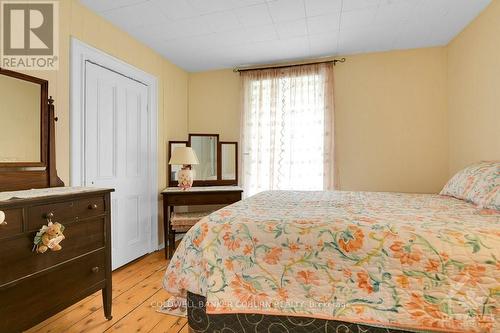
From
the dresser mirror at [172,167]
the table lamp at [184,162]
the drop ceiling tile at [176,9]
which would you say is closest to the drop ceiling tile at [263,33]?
the drop ceiling tile at [176,9]

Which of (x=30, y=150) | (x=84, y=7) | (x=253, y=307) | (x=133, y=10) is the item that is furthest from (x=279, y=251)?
(x=84, y=7)

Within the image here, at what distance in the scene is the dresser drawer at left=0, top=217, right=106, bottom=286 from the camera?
131 cm

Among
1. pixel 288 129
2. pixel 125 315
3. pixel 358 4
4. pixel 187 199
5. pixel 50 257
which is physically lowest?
pixel 125 315

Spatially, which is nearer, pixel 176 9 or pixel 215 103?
pixel 176 9

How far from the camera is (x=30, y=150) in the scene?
6.23ft

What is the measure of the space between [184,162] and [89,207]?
160cm

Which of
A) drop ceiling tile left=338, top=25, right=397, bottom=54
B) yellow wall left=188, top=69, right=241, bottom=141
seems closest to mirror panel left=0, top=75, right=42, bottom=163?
yellow wall left=188, top=69, right=241, bottom=141

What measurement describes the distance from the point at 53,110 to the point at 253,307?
1991 mm

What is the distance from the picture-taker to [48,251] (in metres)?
1.51

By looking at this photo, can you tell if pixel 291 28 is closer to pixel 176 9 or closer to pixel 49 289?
pixel 176 9

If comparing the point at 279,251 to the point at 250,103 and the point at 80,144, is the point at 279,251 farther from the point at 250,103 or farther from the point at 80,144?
the point at 250,103

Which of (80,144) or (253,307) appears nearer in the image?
(253,307)

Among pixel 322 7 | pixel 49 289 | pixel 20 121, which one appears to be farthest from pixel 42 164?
pixel 322 7

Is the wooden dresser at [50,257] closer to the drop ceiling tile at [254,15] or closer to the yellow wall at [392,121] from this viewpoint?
the drop ceiling tile at [254,15]
